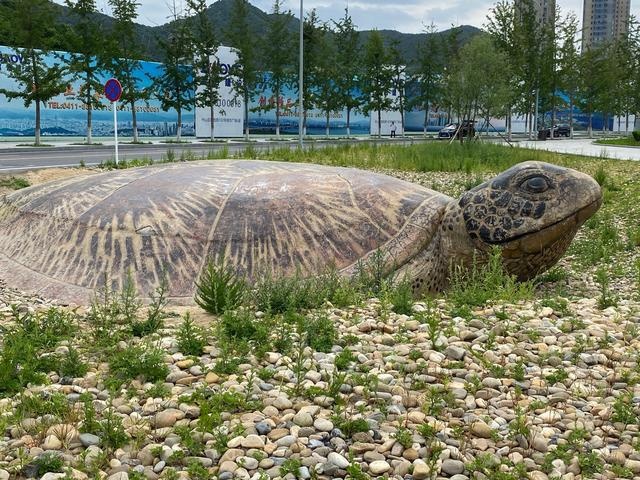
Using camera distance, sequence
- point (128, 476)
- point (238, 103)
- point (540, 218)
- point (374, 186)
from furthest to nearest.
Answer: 1. point (238, 103)
2. point (374, 186)
3. point (540, 218)
4. point (128, 476)

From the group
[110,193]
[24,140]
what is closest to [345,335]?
[110,193]

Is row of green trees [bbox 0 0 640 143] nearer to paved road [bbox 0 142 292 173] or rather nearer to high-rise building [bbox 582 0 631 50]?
paved road [bbox 0 142 292 173]

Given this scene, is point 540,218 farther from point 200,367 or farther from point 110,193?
point 110,193

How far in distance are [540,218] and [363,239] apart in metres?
1.61

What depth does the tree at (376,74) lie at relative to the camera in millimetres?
52031

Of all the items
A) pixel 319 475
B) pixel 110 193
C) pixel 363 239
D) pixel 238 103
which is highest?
pixel 238 103

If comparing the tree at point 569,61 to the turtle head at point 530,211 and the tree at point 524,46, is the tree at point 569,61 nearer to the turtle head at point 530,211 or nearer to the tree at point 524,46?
the tree at point 524,46

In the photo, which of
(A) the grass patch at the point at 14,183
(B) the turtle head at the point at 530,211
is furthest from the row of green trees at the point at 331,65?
(B) the turtle head at the point at 530,211

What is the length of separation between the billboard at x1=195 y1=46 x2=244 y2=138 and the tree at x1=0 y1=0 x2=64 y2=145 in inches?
553

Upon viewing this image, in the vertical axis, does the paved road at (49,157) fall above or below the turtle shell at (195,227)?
above

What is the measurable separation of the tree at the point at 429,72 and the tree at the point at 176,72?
24157 mm

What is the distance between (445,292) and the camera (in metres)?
5.98

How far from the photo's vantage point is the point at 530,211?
5691 millimetres

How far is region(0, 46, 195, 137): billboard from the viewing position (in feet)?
109
